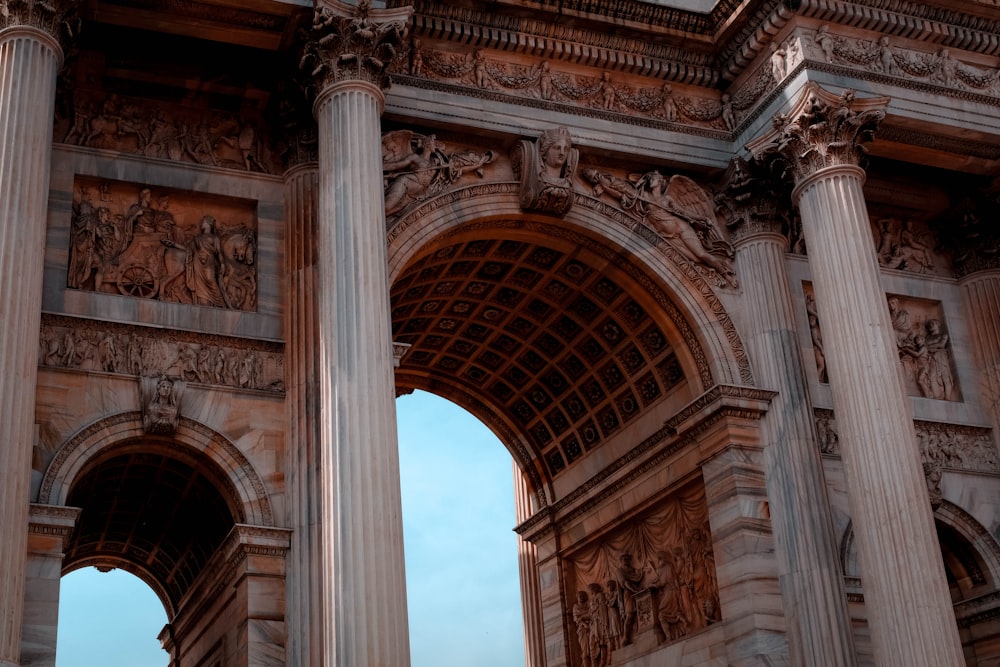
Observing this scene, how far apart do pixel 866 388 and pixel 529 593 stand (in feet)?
34.9

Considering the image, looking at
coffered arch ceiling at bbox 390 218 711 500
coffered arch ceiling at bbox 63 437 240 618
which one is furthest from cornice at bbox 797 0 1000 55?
coffered arch ceiling at bbox 63 437 240 618

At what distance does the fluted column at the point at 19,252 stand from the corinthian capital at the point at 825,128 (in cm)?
1180

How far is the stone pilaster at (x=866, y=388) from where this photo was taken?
18797 mm

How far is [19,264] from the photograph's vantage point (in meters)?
16.7

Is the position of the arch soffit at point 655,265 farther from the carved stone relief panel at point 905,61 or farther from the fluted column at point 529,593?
the fluted column at point 529,593

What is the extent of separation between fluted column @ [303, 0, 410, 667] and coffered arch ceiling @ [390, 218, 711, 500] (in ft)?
9.09

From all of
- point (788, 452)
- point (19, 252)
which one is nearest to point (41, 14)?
point (19, 252)

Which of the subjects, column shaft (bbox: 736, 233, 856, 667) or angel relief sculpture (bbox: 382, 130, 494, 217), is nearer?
column shaft (bbox: 736, 233, 856, 667)

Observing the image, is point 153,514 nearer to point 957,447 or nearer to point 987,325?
point 957,447

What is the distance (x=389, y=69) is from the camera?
2198cm

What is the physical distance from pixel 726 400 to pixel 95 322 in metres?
10.1

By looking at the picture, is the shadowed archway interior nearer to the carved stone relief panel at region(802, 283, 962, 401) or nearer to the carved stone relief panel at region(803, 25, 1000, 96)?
the carved stone relief panel at region(802, 283, 962, 401)

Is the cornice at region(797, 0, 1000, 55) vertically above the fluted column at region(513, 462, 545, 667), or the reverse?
the cornice at region(797, 0, 1000, 55)

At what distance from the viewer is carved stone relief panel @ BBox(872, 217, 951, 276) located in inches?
1006
